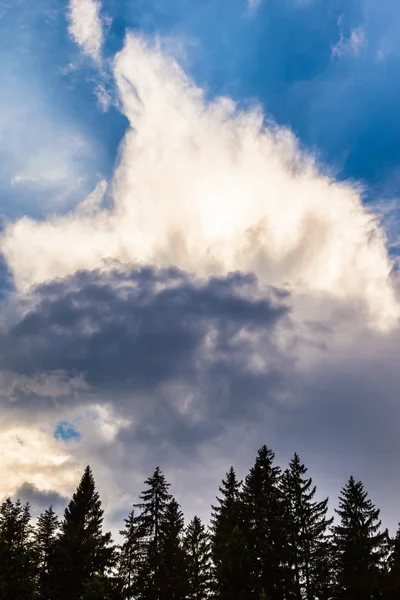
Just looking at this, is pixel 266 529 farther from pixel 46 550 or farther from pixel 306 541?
pixel 46 550

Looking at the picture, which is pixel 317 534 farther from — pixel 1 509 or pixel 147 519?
pixel 1 509

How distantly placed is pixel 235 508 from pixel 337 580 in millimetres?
10326

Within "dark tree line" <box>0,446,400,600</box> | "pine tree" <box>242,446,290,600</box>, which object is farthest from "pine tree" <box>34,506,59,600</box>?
"pine tree" <box>242,446,290,600</box>

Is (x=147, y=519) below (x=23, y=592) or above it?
above

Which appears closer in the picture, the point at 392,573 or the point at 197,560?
the point at 392,573

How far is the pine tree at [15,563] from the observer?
1580 inches

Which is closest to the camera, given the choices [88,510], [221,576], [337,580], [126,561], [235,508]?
[221,576]

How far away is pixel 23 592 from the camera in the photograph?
40.4 metres

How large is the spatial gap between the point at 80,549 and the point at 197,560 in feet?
55.0

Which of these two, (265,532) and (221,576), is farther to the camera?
(265,532)

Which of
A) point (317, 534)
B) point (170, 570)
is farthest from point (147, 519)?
point (317, 534)

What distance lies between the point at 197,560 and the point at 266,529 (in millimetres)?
16406

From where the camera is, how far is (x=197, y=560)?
5597 cm

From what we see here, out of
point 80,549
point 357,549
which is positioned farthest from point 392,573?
point 80,549
